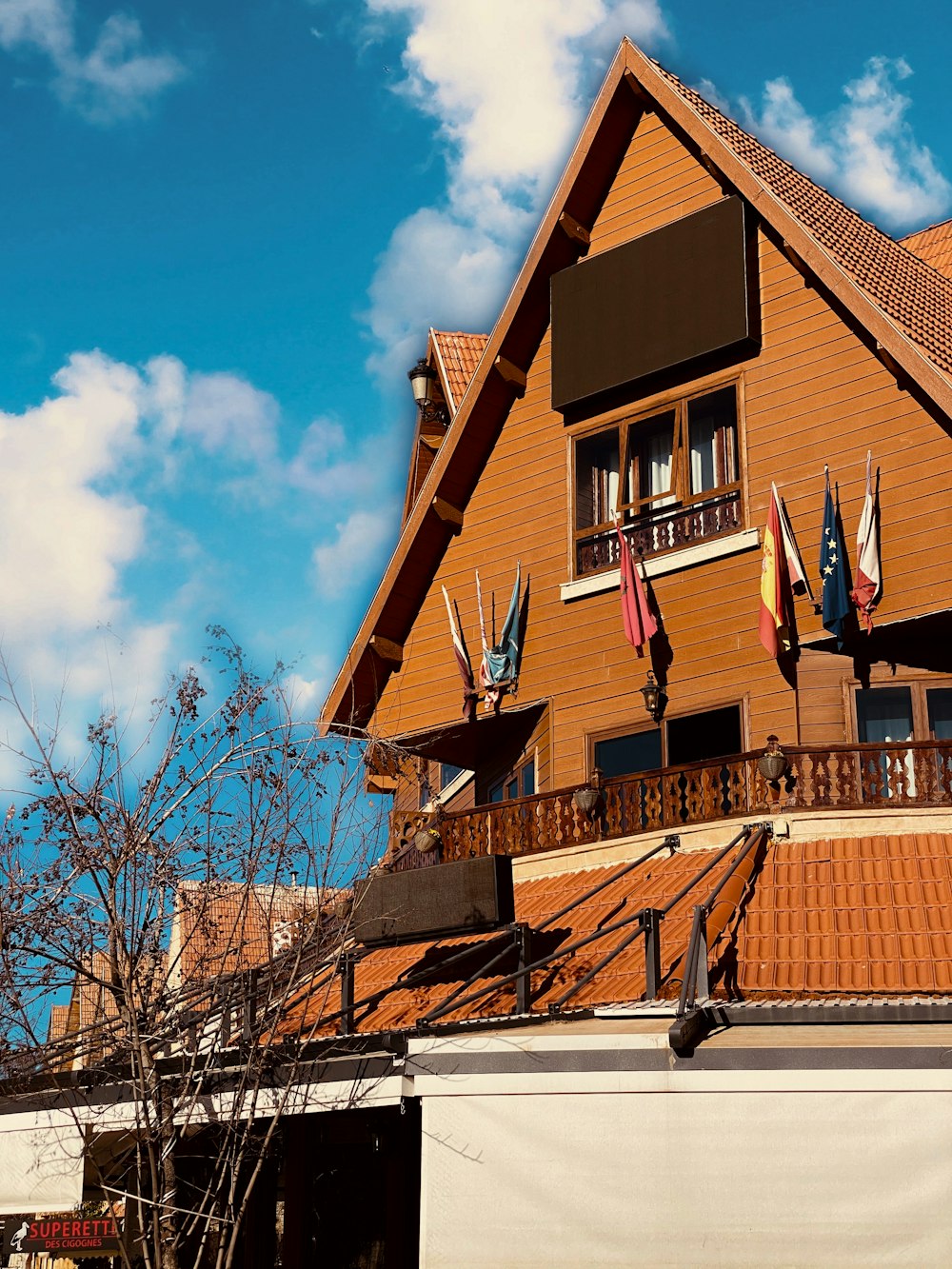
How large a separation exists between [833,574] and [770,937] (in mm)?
4871

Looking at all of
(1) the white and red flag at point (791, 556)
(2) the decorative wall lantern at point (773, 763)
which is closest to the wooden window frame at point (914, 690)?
(1) the white and red flag at point (791, 556)

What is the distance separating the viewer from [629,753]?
2009cm

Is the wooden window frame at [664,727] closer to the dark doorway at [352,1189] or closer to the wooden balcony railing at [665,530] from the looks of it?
the wooden balcony railing at [665,530]

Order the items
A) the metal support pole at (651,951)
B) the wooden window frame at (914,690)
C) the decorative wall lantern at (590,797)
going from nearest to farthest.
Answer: the metal support pole at (651,951) → the wooden window frame at (914,690) → the decorative wall lantern at (590,797)

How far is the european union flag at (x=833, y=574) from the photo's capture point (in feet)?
57.8

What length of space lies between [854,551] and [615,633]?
367 centimetres

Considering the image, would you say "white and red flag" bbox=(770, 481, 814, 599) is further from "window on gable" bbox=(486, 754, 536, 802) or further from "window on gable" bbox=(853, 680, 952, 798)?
"window on gable" bbox=(486, 754, 536, 802)

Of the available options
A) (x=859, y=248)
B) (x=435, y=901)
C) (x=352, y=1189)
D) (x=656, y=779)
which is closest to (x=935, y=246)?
(x=859, y=248)

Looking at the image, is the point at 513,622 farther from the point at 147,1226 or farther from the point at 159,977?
the point at 147,1226

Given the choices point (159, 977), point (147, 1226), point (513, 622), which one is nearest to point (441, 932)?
point (159, 977)

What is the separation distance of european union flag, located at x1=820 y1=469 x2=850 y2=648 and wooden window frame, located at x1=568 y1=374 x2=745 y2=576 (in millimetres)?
1503

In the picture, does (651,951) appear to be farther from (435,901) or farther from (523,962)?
(435,901)

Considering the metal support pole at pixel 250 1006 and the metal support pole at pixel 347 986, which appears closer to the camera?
the metal support pole at pixel 250 1006

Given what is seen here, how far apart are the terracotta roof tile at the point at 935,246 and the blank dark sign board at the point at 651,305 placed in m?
6.87
